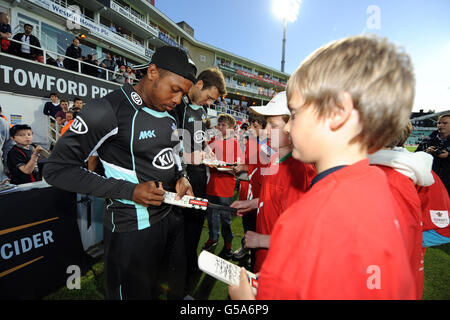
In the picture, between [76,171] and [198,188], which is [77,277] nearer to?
[198,188]

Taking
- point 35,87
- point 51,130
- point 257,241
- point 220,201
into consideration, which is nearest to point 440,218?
point 257,241

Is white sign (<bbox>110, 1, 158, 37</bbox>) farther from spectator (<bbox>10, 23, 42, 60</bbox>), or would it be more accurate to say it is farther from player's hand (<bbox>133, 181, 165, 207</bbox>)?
player's hand (<bbox>133, 181, 165, 207</bbox>)

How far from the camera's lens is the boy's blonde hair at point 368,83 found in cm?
63

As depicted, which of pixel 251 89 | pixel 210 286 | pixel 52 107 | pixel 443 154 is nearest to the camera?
pixel 210 286

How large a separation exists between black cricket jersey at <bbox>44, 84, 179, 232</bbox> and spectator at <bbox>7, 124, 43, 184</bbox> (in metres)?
3.58

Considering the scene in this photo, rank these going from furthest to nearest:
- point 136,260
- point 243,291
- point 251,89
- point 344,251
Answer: point 251,89 < point 136,260 < point 243,291 < point 344,251

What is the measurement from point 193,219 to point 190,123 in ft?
4.38

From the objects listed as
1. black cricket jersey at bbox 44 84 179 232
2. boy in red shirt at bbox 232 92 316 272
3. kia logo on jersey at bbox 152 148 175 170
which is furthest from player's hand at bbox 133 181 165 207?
boy in red shirt at bbox 232 92 316 272

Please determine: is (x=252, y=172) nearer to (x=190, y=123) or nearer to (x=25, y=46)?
(x=190, y=123)

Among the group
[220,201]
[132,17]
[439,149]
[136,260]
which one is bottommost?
[220,201]

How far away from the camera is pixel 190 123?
284 centimetres

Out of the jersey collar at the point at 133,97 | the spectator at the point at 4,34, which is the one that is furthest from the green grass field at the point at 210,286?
the spectator at the point at 4,34
